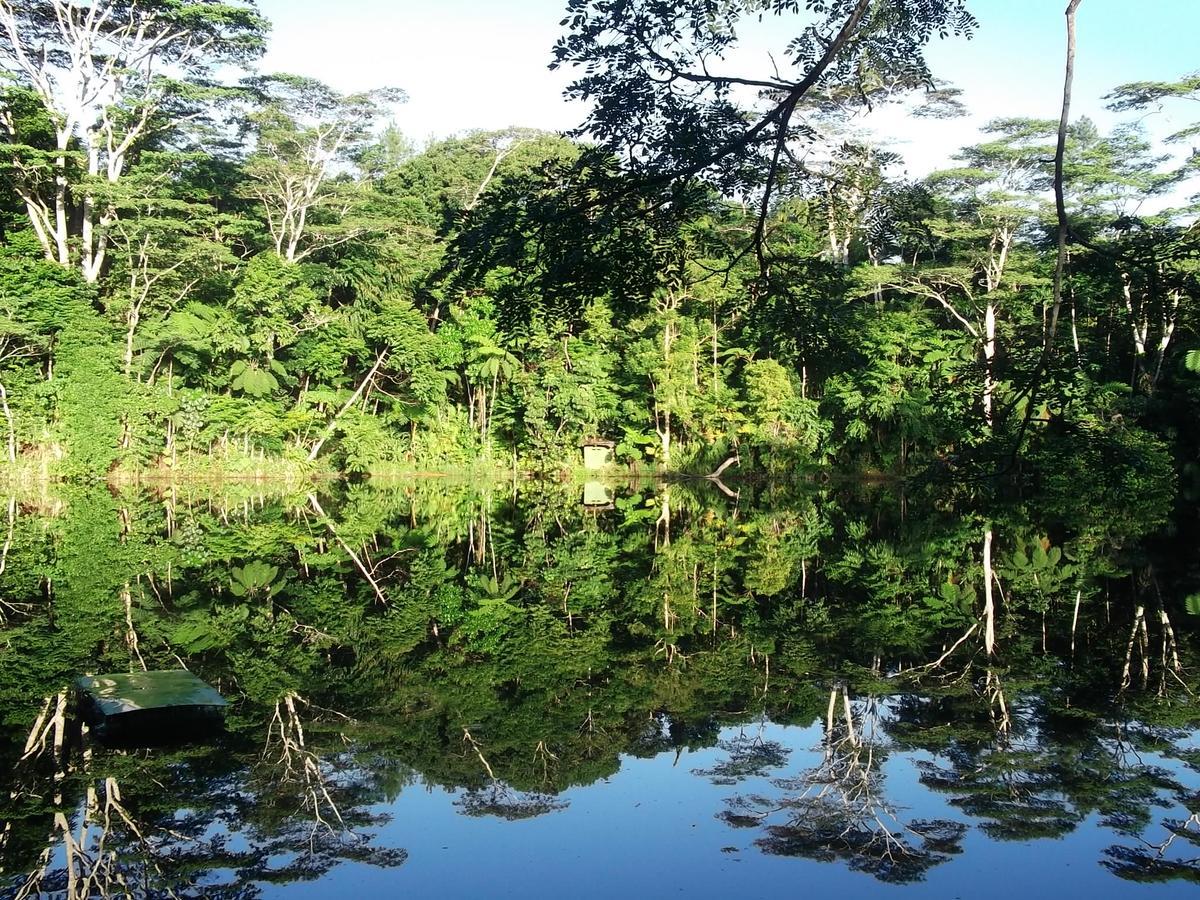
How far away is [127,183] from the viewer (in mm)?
20875

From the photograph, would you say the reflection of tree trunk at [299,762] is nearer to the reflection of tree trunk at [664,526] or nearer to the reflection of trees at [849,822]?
the reflection of trees at [849,822]

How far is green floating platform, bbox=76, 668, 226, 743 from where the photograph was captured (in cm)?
489

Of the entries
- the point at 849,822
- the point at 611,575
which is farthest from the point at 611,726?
the point at 611,575

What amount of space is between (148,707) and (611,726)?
2.37m

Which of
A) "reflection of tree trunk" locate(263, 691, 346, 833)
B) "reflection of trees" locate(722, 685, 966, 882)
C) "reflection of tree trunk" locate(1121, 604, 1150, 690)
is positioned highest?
"reflection of tree trunk" locate(263, 691, 346, 833)

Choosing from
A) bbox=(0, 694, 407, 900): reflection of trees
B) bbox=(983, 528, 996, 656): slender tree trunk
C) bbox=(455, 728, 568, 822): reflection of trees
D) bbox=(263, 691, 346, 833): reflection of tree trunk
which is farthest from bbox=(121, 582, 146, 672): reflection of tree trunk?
bbox=(983, 528, 996, 656): slender tree trunk

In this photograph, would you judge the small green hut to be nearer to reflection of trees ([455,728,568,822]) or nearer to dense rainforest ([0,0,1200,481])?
dense rainforest ([0,0,1200,481])

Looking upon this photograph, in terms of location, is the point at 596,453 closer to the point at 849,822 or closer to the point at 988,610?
the point at 988,610

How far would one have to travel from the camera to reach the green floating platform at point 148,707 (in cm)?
489

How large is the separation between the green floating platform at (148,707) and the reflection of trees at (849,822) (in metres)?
2.77

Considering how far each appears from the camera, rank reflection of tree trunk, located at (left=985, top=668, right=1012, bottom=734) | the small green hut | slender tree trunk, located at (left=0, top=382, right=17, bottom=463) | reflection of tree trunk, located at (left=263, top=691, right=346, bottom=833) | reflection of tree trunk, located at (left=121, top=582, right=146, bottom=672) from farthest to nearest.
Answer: the small green hut → slender tree trunk, located at (left=0, top=382, right=17, bottom=463) → reflection of tree trunk, located at (left=121, top=582, right=146, bottom=672) → reflection of tree trunk, located at (left=985, top=668, right=1012, bottom=734) → reflection of tree trunk, located at (left=263, top=691, right=346, bottom=833)

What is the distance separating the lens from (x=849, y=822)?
410 centimetres

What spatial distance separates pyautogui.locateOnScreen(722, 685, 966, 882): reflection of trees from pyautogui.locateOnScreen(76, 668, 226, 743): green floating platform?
277 cm

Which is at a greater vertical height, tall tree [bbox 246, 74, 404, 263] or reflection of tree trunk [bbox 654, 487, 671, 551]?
tall tree [bbox 246, 74, 404, 263]
